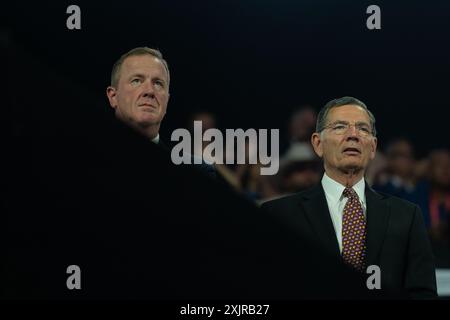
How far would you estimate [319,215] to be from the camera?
69.7 inches

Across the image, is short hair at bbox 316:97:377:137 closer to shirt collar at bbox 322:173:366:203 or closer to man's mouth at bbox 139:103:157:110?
shirt collar at bbox 322:173:366:203

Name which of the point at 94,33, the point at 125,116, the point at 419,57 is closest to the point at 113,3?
the point at 94,33

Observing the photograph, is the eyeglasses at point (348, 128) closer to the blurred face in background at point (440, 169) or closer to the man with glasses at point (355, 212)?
the man with glasses at point (355, 212)

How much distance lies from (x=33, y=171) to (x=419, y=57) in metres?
3.73

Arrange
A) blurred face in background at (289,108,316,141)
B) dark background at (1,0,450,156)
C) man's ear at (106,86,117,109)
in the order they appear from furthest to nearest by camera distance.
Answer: dark background at (1,0,450,156) → blurred face in background at (289,108,316,141) → man's ear at (106,86,117,109)

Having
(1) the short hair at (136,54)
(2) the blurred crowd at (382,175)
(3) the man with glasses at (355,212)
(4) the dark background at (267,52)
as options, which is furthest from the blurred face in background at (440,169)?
(1) the short hair at (136,54)

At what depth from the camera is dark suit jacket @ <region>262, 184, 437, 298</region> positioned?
166cm

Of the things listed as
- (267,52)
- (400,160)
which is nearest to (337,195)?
(400,160)

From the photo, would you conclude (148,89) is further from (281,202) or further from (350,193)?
(350,193)

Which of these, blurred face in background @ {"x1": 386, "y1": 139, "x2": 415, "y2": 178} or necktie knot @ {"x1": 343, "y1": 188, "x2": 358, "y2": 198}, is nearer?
necktie knot @ {"x1": 343, "y1": 188, "x2": 358, "y2": 198}

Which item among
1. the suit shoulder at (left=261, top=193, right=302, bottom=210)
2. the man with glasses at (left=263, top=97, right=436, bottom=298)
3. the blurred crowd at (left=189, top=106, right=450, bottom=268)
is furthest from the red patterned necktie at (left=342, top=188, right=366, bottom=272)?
the blurred crowd at (left=189, top=106, right=450, bottom=268)

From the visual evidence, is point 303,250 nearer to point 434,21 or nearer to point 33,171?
point 33,171

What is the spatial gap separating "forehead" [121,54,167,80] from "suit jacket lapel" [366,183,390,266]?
0.51 meters

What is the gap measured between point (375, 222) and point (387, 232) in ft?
0.12
